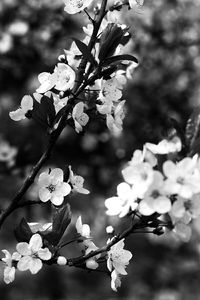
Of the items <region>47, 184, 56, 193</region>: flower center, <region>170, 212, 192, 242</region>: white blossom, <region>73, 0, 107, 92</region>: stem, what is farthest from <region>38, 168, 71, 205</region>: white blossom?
<region>170, 212, 192, 242</region>: white blossom

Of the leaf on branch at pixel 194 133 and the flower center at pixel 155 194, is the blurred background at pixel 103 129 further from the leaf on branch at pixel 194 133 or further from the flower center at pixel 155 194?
the flower center at pixel 155 194

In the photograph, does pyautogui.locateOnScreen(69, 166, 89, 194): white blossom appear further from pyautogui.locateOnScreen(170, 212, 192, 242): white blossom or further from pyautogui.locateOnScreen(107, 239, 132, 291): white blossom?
pyautogui.locateOnScreen(170, 212, 192, 242): white blossom

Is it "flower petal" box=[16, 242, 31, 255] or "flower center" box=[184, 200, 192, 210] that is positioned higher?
"flower center" box=[184, 200, 192, 210]

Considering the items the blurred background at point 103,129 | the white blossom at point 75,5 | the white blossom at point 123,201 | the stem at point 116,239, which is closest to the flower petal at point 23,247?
the stem at point 116,239

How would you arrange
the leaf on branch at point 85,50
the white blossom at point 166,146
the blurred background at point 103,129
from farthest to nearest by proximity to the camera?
the blurred background at point 103,129, the leaf on branch at point 85,50, the white blossom at point 166,146

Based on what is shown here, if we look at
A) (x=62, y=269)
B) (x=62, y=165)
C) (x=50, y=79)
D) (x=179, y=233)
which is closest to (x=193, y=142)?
(x=179, y=233)

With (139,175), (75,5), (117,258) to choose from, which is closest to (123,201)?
(139,175)

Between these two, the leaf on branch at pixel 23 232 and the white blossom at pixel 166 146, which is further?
the leaf on branch at pixel 23 232

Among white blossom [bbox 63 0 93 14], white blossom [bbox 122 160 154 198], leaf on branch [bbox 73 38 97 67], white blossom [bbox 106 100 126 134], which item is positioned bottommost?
white blossom [bbox 122 160 154 198]
